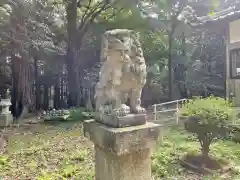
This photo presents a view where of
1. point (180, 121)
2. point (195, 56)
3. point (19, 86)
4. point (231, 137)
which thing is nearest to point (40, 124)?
point (19, 86)

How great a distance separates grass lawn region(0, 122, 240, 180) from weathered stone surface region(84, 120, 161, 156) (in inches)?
72.8

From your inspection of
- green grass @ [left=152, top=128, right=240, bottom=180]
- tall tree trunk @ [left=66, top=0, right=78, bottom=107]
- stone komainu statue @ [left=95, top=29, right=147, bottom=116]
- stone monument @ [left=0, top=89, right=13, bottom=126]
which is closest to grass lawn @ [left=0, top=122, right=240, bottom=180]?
green grass @ [left=152, top=128, right=240, bottom=180]

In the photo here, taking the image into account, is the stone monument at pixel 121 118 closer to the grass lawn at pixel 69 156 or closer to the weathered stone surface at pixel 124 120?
the weathered stone surface at pixel 124 120

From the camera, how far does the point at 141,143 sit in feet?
8.60

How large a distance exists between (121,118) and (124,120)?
1.6 inches

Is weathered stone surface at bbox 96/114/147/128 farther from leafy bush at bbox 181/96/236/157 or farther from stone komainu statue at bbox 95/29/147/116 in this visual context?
leafy bush at bbox 181/96/236/157

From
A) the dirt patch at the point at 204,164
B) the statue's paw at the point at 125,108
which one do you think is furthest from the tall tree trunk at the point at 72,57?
the statue's paw at the point at 125,108

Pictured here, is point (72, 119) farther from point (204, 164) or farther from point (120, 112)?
point (120, 112)

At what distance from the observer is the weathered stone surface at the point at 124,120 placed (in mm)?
2600

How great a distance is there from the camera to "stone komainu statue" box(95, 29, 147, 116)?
8.73 ft

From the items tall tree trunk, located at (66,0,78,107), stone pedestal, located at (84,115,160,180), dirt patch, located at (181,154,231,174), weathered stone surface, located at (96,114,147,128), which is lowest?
dirt patch, located at (181,154,231,174)

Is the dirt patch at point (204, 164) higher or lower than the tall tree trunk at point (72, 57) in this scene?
lower

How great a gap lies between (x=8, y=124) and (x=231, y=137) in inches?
289

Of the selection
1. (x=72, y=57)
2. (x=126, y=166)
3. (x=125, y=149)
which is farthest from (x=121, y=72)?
(x=72, y=57)
